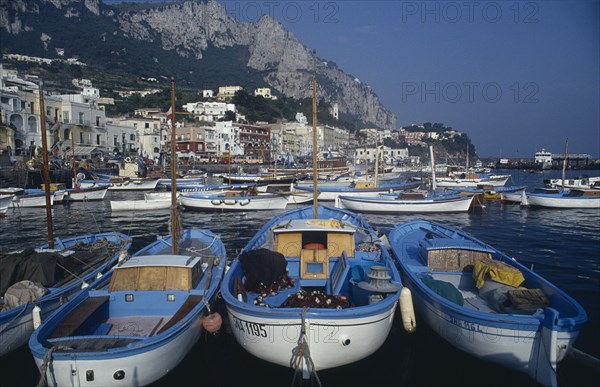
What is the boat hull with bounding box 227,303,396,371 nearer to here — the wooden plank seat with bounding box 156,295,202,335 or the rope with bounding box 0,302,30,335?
the wooden plank seat with bounding box 156,295,202,335

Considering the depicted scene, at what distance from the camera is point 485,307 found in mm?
10180

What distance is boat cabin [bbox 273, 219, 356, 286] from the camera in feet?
38.0

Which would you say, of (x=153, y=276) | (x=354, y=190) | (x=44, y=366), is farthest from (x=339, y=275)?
(x=354, y=190)

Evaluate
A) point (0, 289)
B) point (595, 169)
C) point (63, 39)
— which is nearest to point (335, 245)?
point (0, 289)

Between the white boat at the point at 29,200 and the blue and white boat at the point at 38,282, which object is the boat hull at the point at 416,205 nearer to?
the blue and white boat at the point at 38,282

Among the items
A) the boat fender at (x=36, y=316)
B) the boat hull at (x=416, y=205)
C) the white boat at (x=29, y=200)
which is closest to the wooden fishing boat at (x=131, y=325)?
the boat fender at (x=36, y=316)

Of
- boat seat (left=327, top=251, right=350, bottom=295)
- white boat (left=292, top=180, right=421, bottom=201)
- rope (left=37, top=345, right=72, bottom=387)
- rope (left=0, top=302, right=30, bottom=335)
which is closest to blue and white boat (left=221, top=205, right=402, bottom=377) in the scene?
boat seat (left=327, top=251, right=350, bottom=295)

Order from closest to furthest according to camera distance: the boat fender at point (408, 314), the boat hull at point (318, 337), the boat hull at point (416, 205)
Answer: the boat hull at point (318, 337), the boat fender at point (408, 314), the boat hull at point (416, 205)

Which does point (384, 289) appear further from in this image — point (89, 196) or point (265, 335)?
point (89, 196)

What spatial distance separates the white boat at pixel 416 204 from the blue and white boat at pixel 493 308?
19132 millimetres

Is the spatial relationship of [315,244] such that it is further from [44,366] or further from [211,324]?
[44,366]

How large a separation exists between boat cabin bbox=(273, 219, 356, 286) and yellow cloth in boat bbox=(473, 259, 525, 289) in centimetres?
360

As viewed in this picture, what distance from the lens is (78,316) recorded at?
342 inches

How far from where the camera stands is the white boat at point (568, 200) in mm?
35375
